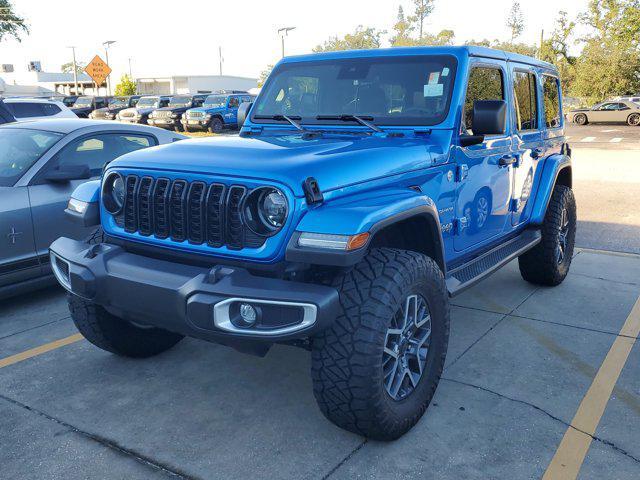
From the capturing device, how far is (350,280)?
2.88 meters

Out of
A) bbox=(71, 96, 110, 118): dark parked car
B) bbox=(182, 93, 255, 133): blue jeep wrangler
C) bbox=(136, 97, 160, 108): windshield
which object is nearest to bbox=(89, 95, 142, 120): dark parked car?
bbox=(71, 96, 110, 118): dark parked car

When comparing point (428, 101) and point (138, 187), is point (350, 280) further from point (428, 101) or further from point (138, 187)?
point (428, 101)

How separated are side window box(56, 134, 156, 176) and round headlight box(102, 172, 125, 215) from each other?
203 cm

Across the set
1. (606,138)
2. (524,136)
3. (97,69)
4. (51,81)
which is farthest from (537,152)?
(51,81)

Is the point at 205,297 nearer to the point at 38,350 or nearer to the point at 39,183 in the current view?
the point at 38,350

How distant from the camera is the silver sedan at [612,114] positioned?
33406 millimetres

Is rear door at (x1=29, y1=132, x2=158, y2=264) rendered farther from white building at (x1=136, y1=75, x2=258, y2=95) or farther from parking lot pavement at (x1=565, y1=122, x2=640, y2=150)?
white building at (x1=136, y1=75, x2=258, y2=95)

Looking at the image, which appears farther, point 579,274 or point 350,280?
point 579,274

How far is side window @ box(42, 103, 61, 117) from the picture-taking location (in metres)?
13.0

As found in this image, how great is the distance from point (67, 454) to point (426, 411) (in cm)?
189

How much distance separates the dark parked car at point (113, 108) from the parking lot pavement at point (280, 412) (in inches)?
1082

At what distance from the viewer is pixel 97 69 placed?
72.1 feet

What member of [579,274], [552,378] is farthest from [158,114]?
[552,378]

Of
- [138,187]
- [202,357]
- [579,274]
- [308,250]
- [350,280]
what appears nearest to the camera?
[308,250]
